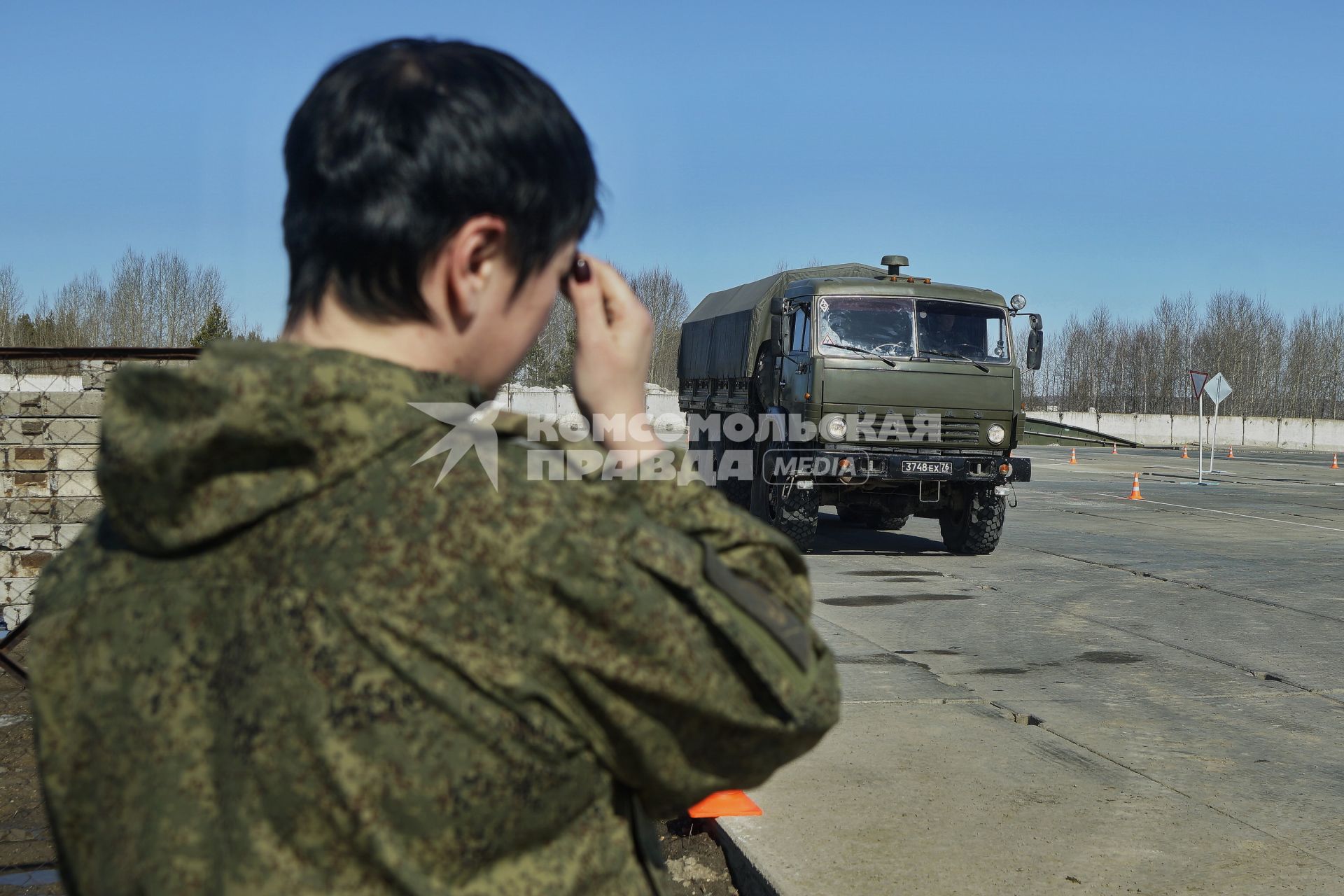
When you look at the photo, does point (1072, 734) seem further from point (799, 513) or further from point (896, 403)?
point (896, 403)

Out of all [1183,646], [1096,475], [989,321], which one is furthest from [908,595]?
[1096,475]

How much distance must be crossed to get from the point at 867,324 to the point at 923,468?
1.48m

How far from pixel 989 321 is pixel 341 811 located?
38.3 feet

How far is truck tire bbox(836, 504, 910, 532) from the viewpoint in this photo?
45.8 ft

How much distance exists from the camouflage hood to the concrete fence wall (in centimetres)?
6424

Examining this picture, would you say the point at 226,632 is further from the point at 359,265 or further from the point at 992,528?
the point at 992,528

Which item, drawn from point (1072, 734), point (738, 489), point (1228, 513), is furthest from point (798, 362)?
point (1228, 513)

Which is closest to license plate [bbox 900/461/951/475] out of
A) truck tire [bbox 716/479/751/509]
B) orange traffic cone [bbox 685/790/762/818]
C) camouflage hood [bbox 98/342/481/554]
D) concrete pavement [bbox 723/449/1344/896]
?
concrete pavement [bbox 723/449/1344/896]

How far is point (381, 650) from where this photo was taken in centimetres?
84

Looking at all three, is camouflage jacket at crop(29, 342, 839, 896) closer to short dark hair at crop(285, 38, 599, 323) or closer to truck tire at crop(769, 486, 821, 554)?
short dark hair at crop(285, 38, 599, 323)

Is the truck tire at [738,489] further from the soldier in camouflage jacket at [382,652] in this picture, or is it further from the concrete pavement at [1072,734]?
the soldier in camouflage jacket at [382,652]

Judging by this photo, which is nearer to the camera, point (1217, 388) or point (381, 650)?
point (381, 650)

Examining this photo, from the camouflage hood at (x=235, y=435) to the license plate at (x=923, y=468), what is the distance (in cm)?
1063

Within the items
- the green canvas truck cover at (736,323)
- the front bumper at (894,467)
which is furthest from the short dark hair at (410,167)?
→ the green canvas truck cover at (736,323)
